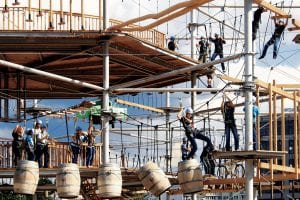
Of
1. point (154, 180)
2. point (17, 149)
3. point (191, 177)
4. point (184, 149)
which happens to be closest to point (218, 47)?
point (184, 149)

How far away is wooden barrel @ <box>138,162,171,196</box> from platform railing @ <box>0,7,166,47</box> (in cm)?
620

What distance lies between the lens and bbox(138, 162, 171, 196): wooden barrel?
36781mm

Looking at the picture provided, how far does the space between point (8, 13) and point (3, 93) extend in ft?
21.8

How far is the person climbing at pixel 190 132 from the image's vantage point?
3656 centimetres

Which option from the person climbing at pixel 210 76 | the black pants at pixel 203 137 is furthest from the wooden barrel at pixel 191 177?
the person climbing at pixel 210 76

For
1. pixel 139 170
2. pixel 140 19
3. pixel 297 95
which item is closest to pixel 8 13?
pixel 140 19

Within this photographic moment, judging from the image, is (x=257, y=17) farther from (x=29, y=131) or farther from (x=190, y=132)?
(x=29, y=131)

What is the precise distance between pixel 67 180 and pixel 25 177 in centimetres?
150

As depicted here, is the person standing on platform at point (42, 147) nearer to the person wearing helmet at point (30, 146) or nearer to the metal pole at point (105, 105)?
the person wearing helmet at point (30, 146)

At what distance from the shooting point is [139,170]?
37.5 meters

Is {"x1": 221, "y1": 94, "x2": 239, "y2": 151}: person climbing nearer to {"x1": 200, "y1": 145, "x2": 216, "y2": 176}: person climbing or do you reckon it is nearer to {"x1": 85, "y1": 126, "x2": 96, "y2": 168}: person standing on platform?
{"x1": 200, "y1": 145, "x2": 216, "y2": 176}: person climbing

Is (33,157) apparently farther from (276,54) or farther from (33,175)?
(276,54)

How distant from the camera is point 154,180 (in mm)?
36844

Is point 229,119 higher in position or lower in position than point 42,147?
higher
